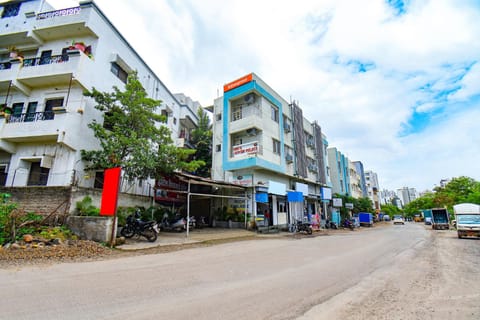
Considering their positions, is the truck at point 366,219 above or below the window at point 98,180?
below

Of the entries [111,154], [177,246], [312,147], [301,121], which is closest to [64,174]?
[111,154]

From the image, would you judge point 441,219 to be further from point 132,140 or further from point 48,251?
point 48,251

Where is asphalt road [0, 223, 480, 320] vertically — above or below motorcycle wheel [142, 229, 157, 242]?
below

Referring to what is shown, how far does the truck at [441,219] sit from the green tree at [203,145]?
2795 cm

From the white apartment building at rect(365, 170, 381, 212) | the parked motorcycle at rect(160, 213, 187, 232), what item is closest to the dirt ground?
the parked motorcycle at rect(160, 213, 187, 232)

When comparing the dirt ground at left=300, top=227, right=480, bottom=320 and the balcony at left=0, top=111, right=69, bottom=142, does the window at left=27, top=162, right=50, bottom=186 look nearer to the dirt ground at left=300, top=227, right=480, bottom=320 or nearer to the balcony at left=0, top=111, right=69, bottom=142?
the balcony at left=0, top=111, right=69, bottom=142

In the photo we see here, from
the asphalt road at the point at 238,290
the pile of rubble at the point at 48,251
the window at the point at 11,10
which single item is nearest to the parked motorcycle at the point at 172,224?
the pile of rubble at the point at 48,251

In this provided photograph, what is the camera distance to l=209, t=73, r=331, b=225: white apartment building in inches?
706

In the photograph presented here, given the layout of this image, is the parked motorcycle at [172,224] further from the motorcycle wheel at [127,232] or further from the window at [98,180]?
the window at [98,180]

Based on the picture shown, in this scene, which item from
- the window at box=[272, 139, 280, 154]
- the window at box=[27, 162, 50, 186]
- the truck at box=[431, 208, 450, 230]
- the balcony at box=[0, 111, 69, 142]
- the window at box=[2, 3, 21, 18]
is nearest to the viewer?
the balcony at box=[0, 111, 69, 142]

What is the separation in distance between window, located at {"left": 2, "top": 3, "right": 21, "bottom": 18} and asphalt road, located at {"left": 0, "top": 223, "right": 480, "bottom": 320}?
19.1 meters

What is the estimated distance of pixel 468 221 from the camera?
50.2ft

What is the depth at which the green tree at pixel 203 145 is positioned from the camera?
2339cm

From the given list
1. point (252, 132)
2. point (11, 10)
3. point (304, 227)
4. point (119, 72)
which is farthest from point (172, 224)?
point (11, 10)
